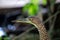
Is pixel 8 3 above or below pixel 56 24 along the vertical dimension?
above

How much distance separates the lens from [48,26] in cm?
167

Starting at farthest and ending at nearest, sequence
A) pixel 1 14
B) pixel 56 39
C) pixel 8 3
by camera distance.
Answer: pixel 8 3, pixel 1 14, pixel 56 39

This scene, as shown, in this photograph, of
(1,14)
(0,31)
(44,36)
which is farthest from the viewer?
(1,14)

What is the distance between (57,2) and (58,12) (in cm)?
10

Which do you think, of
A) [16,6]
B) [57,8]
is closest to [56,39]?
[57,8]

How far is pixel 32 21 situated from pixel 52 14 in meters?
0.46

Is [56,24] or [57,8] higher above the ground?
[57,8]

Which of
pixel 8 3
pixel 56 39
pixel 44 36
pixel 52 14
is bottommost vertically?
pixel 56 39

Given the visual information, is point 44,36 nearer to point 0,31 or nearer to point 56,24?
point 56,24

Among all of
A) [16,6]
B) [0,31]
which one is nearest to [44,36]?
[0,31]

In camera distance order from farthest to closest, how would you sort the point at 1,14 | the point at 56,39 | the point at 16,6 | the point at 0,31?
the point at 16,6
the point at 1,14
the point at 0,31
the point at 56,39

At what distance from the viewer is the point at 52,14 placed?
1620 millimetres

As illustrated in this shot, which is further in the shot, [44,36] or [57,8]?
[57,8]

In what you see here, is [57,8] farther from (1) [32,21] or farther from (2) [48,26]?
(1) [32,21]
